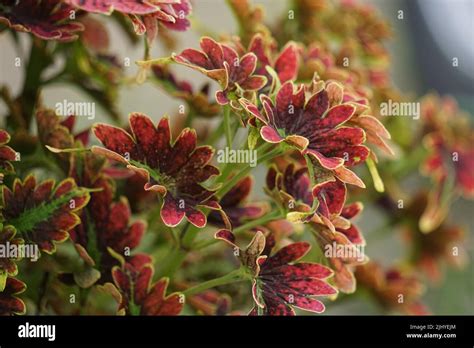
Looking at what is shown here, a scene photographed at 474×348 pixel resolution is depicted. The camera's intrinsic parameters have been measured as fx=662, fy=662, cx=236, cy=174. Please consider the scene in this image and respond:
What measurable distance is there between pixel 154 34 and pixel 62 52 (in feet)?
0.56

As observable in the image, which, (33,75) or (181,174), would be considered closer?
(181,174)

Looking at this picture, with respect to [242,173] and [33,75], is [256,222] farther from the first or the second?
[33,75]

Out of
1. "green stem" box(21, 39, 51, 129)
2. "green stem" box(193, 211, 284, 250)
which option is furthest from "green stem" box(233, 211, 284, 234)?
"green stem" box(21, 39, 51, 129)

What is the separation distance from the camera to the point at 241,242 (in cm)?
60

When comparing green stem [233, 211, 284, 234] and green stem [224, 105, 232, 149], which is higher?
green stem [224, 105, 232, 149]

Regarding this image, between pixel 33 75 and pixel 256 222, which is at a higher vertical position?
pixel 33 75

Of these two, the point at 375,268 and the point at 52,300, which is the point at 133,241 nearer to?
the point at 52,300

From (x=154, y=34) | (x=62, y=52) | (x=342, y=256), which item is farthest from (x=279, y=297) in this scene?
(x=62, y=52)

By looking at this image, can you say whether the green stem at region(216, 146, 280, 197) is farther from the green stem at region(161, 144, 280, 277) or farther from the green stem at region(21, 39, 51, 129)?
the green stem at region(21, 39, 51, 129)

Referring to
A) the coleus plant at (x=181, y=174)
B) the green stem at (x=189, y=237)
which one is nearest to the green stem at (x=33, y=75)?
the coleus plant at (x=181, y=174)

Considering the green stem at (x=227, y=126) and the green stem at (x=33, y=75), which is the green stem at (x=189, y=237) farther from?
the green stem at (x=33, y=75)

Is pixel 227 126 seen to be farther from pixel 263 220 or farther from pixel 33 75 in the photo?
pixel 33 75

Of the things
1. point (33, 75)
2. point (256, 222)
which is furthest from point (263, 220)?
point (33, 75)

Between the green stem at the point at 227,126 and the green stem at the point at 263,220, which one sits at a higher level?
the green stem at the point at 227,126
